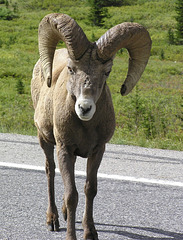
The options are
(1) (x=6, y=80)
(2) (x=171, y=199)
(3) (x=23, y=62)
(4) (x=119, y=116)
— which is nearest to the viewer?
(2) (x=171, y=199)

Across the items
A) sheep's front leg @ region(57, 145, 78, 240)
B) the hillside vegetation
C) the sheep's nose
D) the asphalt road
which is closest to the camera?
the sheep's nose

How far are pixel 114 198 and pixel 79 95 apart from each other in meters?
2.10

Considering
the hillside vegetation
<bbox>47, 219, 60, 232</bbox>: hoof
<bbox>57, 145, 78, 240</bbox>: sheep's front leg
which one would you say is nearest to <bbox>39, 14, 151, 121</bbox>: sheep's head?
<bbox>57, 145, 78, 240</bbox>: sheep's front leg

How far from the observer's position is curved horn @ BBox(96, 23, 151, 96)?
13.1 ft

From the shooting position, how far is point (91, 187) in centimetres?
449

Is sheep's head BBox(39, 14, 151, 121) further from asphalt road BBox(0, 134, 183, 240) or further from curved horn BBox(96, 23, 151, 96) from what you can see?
asphalt road BBox(0, 134, 183, 240)

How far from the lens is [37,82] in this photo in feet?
17.9

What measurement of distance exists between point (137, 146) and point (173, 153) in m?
0.75

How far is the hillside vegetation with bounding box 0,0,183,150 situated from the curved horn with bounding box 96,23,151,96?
4.10 meters

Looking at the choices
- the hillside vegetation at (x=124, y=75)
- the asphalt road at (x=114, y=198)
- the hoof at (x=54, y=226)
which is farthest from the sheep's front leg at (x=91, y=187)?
the hillside vegetation at (x=124, y=75)

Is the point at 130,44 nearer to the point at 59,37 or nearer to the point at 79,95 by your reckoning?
the point at 59,37

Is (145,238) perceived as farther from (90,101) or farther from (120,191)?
(90,101)

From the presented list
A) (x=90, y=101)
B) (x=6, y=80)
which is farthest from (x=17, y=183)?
(x=6, y=80)

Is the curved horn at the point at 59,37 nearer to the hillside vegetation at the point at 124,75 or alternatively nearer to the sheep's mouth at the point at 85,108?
the sheep's mouth at the point at 85,108
